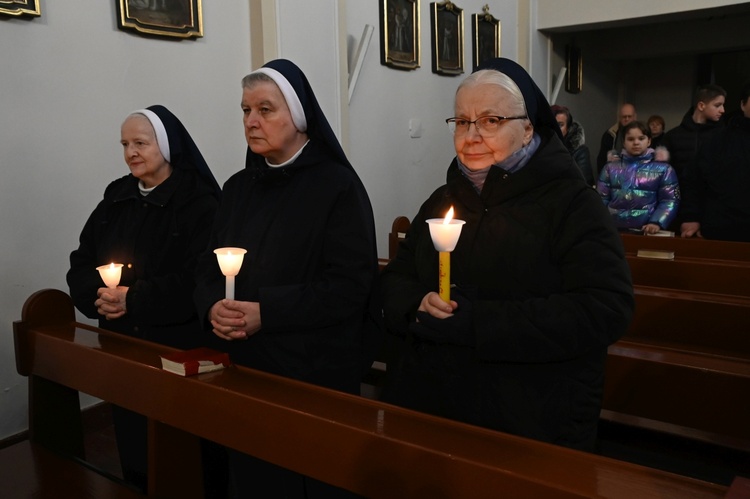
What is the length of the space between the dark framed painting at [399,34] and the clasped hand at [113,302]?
4.36 meters

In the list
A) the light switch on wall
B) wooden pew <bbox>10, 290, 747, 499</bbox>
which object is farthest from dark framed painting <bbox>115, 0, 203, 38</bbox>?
the light switch on wall

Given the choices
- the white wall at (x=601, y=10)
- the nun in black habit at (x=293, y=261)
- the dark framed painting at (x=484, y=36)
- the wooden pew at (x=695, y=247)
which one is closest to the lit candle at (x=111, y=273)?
the nun in black habit at (x=293, y=261)

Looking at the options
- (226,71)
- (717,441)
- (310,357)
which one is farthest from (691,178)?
(310,357)

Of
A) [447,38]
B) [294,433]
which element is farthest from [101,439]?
[447,38]

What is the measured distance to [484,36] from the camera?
800cm

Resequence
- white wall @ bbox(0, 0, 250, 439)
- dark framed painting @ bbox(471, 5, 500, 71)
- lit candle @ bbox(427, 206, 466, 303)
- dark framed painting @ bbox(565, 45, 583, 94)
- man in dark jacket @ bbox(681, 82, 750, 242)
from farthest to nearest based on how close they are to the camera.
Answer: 1. dark framed painting @ bbox(565, 45, 583, 94)
2. dark framed painting @ bbox(471, 5, 500, 71)
3. man in dark jacket @ bbox(681, 82, 750, 242)
4. white wall @ bbox(0, 0, 250, 439)
5. lit candle @ bbox(427, 206, 466, 303)

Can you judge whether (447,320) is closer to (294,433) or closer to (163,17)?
(294,433)

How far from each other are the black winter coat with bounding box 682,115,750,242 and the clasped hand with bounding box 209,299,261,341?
369 centimetres

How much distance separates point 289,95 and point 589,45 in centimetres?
992

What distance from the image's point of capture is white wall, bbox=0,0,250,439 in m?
3.42

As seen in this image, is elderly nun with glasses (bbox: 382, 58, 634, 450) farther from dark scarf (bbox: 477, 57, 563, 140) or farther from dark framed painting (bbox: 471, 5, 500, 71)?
dark framed painting (bbox: 471, 5, 500, 71)

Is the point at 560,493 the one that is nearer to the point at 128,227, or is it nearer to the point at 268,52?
the point at 128,227

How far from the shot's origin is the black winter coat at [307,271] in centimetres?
221

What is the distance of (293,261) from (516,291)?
0.81 m
